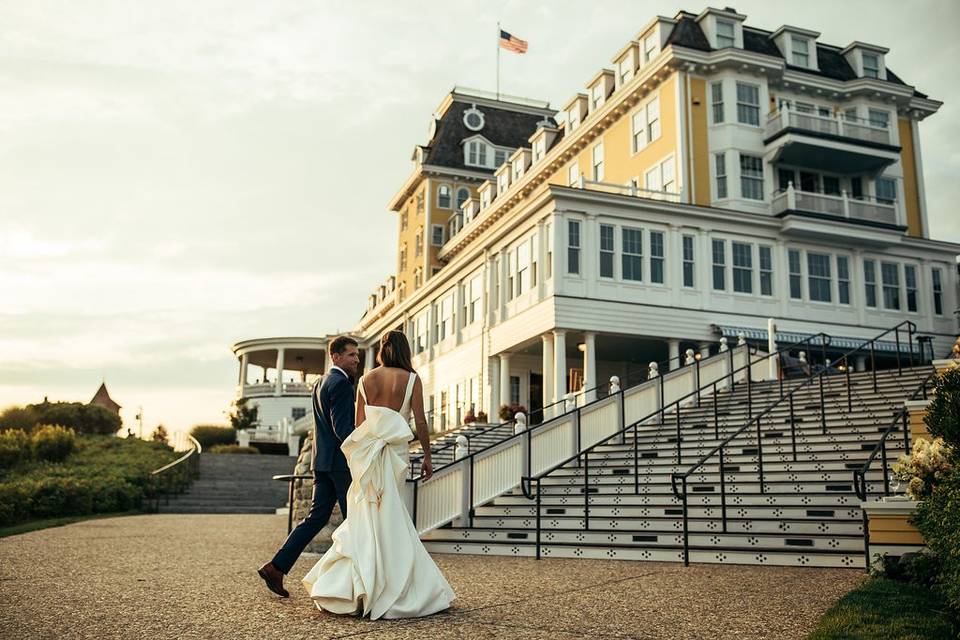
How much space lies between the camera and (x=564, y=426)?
16.2m

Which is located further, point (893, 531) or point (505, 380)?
point (505, 380)

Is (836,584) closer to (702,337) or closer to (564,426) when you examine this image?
(564,426)

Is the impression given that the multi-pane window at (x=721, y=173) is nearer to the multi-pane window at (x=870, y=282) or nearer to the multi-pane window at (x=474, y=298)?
the multi-pane window at (x=870, y=282)

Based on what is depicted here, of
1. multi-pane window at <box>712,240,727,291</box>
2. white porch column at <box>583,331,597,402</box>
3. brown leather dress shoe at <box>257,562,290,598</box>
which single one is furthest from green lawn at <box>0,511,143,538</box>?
multi-pane window at <box>712,240,727,291</box>

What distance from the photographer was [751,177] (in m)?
29.7

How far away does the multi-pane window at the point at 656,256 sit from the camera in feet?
87.0

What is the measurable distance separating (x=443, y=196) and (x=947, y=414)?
139 ft

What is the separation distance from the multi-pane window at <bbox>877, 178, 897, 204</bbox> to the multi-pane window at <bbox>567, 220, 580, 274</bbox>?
13569 mm

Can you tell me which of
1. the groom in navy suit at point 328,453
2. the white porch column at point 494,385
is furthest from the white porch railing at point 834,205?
the groom in navy suit at point 328,453

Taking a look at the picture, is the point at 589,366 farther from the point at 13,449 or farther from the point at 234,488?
the point at 13,449

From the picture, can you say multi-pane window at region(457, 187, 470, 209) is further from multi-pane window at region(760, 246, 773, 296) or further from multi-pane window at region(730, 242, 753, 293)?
multi-pane window at region(760, 246, 773, 296)

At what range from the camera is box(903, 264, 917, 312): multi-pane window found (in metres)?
30.0

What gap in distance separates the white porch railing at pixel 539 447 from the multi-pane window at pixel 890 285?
408 inches

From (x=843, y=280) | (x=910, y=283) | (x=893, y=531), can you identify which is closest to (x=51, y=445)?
(x=893, y=531)
